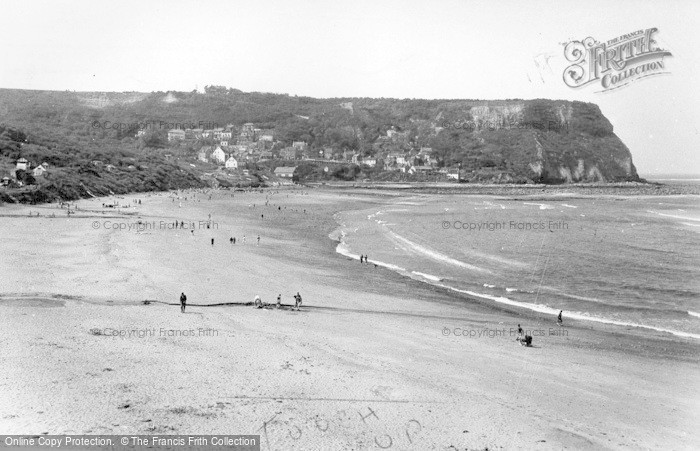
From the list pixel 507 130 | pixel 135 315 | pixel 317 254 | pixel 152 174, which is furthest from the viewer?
pixel 507 130

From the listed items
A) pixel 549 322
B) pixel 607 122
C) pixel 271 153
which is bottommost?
pixel 549 322

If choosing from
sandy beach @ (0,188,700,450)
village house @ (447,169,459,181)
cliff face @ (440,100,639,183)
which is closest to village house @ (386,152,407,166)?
village house @ (447,169,459,181)

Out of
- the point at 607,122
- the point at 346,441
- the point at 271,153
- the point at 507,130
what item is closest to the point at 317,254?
the point at 346,441

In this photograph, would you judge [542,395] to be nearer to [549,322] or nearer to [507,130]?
[549,322]

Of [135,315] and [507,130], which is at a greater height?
[507,130]

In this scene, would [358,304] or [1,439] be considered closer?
[1,439]

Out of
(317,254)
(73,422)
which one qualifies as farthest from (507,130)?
(73,422)

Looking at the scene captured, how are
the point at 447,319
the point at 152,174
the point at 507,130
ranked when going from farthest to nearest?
the point at 507,130
the point at 152,174
the point at 447,319
